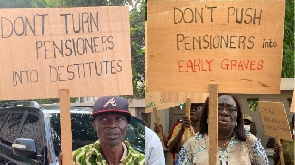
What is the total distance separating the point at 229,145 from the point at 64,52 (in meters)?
1.06

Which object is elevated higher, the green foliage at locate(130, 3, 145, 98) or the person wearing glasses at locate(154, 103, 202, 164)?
the green foliage at locate(130, 3, 145, 98)

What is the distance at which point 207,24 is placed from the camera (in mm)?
2848

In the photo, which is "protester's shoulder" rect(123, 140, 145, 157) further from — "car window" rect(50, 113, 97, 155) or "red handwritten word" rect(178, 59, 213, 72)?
"red handwritten word" rect(178, 59, 213, 72)

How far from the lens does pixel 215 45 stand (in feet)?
9.34

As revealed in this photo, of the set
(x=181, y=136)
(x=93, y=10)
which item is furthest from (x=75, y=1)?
(x=181, y=136)

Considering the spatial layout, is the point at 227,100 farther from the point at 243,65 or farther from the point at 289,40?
the point at 289,40

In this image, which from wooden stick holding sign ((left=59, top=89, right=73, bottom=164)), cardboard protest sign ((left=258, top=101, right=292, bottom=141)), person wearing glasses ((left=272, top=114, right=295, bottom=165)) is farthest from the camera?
person wearing glasses ((left=272, top=114, right=295, bottom=165))

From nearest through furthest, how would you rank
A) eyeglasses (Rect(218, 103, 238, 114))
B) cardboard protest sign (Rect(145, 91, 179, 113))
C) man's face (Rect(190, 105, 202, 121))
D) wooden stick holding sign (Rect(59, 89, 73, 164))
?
wooden stick holding sign (Rect(59, 89, 73, 164))
eyeglasses (Rect(218, 103, 238, 114))
cardboard protest sign (Rect(145, 91, 179, 113))
man's face (Rect(190, 105, 202, 121))

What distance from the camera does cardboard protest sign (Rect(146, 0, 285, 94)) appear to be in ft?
9.16

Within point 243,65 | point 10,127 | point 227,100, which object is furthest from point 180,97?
point 10,127

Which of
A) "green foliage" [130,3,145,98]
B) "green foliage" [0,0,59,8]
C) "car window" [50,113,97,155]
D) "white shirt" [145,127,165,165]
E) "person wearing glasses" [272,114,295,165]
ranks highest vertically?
"green foliage" [0,0,59,8]

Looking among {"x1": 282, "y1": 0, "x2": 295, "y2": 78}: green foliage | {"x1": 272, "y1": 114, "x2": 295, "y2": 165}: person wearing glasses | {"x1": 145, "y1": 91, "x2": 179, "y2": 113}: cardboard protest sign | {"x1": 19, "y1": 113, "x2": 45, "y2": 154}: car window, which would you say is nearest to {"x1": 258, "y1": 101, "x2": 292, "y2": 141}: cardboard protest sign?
{"x1": 272, "y1": 114, "x2": 295, "y2": 165}: person wearing glasses

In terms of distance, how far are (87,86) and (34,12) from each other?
1.52ft

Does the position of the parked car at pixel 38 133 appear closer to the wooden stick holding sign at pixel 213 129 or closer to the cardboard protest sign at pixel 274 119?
the wooden stick holding sign at pixel 213 129
